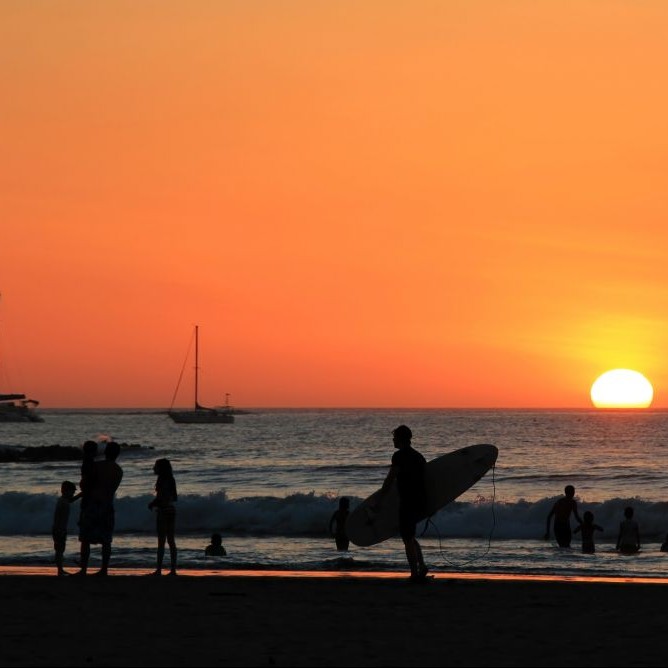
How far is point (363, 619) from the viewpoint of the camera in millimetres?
11203

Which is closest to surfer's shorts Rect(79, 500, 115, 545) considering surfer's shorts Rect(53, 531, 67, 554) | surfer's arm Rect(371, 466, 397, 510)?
surfer's shorts Rect(53, 531, 67, 554)

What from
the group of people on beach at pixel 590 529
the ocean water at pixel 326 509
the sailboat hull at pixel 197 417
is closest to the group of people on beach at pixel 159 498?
the ocean water at pixel 326 509

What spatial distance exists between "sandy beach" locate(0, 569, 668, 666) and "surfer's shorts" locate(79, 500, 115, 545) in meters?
0.57

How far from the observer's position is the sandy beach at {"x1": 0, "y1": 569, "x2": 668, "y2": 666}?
923 centimetres

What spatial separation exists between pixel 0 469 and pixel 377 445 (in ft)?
127

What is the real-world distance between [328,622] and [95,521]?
5.01 meters

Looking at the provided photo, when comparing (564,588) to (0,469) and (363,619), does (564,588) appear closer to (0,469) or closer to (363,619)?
(363,619)

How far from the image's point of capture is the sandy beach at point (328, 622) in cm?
923

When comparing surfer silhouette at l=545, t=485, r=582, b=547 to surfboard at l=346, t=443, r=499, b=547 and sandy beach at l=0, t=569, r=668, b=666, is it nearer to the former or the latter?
surfboard at l=346, t=443, r=499, b=547

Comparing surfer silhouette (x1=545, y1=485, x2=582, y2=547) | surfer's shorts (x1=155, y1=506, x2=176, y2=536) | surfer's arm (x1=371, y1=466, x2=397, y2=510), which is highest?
surfer's arm (x1=371, y1=466, x2=397, y2=510)

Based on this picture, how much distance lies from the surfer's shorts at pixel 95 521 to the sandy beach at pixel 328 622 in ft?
1.86

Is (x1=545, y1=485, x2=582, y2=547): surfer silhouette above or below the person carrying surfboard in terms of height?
below

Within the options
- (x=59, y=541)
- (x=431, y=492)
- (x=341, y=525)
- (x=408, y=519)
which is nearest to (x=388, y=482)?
(x=408, y=519)

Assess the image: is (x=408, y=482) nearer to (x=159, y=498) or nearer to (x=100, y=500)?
(x=159, y=498)
